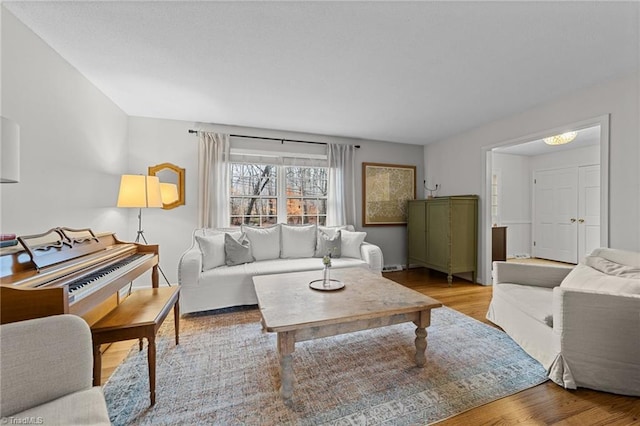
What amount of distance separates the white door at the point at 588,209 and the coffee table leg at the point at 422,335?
4.91m

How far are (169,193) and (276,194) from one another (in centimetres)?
144

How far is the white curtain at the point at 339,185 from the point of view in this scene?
13.5 ft

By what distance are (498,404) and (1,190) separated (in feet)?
10.6

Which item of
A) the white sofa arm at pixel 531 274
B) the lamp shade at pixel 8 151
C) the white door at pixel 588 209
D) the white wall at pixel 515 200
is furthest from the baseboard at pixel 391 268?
the lamp shade at pixel 8 151

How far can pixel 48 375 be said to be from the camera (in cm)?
91

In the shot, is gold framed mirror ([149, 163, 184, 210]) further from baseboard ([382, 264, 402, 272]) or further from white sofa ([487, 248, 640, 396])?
white sofa ([487, 248, 640, 396])

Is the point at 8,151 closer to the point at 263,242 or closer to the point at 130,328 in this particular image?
the point at 130,328

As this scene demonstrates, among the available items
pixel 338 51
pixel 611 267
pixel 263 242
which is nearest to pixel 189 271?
pixel 263 242

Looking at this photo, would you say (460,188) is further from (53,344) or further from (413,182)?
(53,344)

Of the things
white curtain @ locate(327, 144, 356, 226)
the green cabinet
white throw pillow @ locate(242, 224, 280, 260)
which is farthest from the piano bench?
the green cabinet

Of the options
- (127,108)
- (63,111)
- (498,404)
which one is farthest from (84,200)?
(498,404)

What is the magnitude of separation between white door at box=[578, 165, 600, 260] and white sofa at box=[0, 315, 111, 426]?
669 centimetres

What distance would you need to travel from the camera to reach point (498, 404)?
143 cm

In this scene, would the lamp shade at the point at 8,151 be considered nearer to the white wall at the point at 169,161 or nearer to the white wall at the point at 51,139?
the white wall at the point at 51,139
